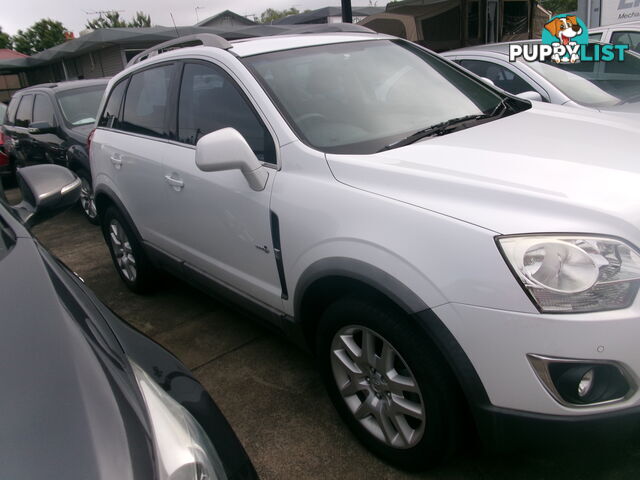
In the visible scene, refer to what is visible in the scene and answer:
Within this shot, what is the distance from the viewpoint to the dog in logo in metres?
5.74

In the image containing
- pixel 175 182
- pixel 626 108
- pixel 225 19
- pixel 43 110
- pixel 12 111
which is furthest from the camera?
pixel 225 19

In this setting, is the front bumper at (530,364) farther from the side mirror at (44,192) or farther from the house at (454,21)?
the house at (454,21)

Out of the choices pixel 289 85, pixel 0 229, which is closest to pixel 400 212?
pixel 289 85

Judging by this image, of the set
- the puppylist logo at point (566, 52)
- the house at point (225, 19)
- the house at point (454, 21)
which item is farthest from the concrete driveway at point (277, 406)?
the house at point (225, 19)

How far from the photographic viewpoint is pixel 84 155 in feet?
19.7

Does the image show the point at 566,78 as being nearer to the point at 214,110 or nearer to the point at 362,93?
the point at 362,93

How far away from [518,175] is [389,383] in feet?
2.95

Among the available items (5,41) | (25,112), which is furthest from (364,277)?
(5,41)

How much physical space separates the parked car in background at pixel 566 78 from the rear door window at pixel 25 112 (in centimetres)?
589

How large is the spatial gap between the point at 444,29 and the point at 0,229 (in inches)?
515

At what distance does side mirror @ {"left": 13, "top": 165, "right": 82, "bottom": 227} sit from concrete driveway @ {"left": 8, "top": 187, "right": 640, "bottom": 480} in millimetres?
1262

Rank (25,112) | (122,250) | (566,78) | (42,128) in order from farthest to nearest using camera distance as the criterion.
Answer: (25,112)
(42,128)
(566,78)
(122,250)

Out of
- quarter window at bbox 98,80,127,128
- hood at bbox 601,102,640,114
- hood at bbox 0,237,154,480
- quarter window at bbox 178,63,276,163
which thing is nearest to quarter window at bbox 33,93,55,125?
quarter window at bbox 98,80,127,128

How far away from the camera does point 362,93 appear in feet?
8.58
